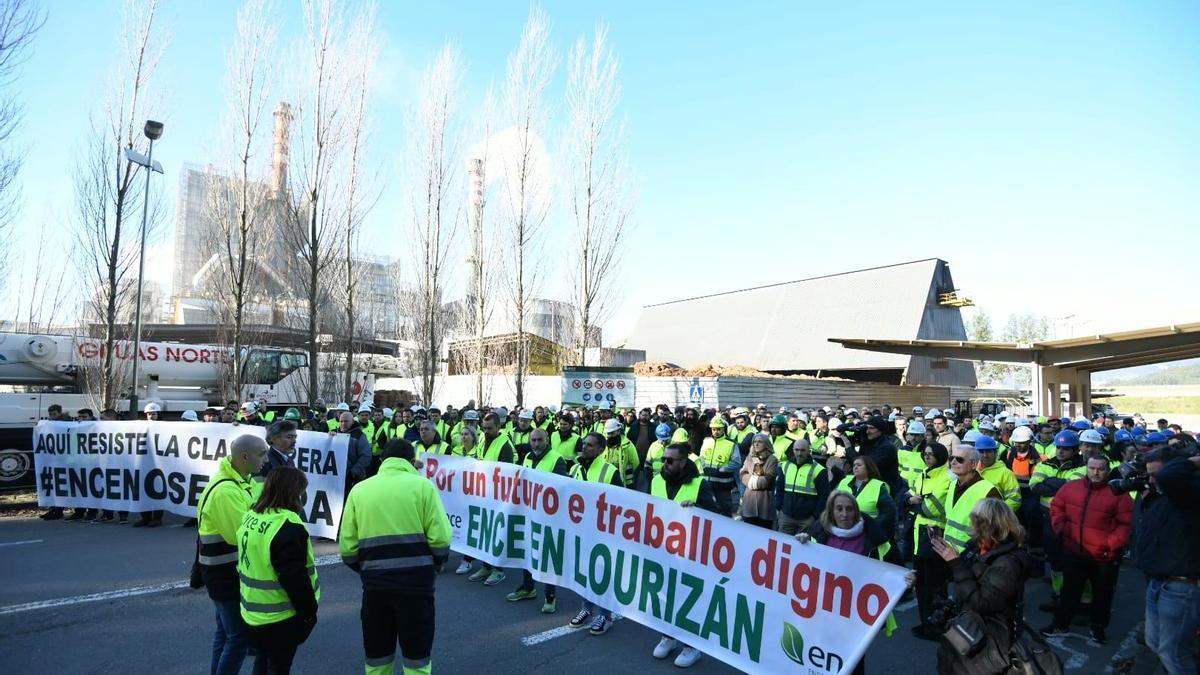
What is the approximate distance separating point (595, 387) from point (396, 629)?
1508cm

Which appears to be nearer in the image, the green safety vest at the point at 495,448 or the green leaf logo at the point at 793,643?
the green leaf logo at the point at 793,643

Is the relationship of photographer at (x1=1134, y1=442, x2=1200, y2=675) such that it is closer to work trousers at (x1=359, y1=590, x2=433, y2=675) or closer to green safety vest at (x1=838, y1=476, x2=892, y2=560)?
green safety vest at (x1=838, y1=476, x2=892, y2=560)

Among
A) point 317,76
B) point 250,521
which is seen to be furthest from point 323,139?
point 250,521

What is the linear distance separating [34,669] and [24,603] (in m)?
2.12

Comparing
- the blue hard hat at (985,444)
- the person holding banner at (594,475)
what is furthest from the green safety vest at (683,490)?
the blue hard hat at (985,444)

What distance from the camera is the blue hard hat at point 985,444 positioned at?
6348 mm

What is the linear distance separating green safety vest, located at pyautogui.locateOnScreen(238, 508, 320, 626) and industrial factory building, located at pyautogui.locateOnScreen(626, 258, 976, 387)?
38.5 metres

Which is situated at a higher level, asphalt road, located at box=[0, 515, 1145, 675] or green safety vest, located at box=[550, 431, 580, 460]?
green safety vest, located at box=[550, 431, 580, 460]

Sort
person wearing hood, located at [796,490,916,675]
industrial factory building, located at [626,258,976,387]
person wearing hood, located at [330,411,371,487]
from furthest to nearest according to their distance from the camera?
1. industrial factory building, located at [626,258,976,387]
2. person wearing hood, located at [330,411,371,487]
3. person wearing hood, located at [796,490,916,675]

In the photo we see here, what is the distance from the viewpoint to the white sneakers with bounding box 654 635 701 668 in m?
5.26

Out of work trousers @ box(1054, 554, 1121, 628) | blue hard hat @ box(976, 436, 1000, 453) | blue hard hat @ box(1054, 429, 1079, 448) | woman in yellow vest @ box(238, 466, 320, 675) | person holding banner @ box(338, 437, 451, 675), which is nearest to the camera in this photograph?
woman in yellow vest @ box(238, 466, 320, 675)

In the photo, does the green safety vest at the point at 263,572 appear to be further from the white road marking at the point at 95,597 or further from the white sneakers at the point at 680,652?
the white road marking at the point at 95,597

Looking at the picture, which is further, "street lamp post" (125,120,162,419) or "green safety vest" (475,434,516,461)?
"street lamp post" (125,120,162,419)

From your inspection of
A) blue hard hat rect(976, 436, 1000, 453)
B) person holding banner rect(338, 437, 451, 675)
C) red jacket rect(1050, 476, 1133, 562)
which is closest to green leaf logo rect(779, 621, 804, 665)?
person holding banner rect(338, 437, 451, 675)
